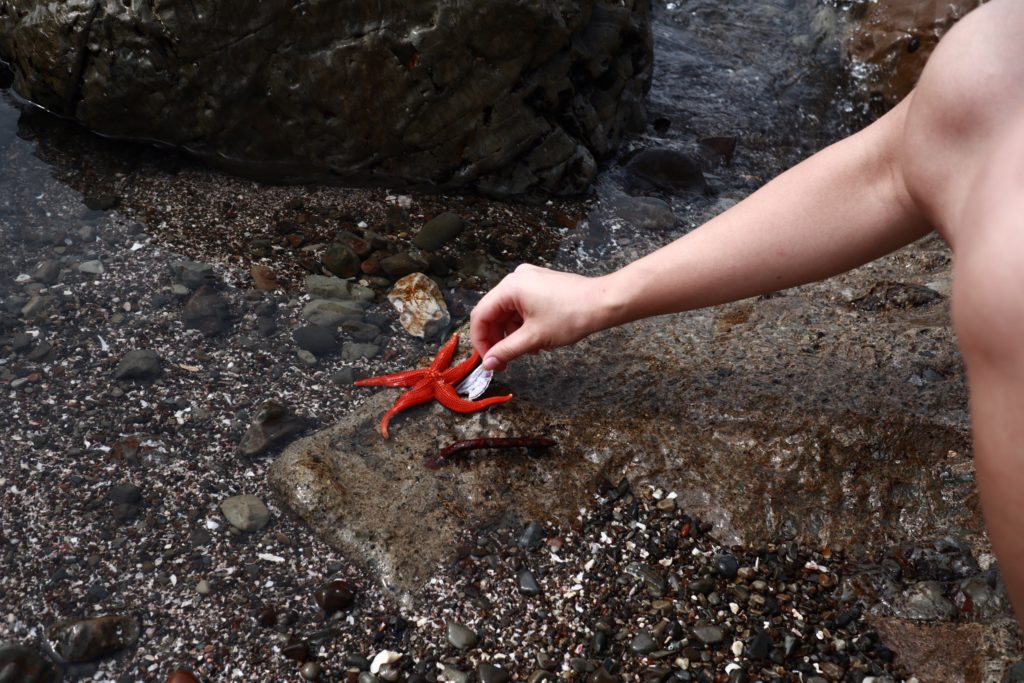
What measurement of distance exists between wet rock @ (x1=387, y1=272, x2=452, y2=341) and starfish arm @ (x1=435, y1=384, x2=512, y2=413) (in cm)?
49

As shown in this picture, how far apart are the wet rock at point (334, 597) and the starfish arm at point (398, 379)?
71cm

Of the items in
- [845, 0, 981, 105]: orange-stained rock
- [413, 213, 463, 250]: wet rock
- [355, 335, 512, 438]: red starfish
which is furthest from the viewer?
[845, 0, 981, 105]: orange-stained rock

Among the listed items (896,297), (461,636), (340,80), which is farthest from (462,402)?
(340,80)

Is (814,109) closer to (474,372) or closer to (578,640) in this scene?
(474,372)

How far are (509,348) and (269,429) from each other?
2.81ft

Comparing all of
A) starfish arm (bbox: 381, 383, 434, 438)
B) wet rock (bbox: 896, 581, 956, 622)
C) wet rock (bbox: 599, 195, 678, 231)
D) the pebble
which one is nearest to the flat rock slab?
starfish arm (bbox: 381, 383, 434, 438)

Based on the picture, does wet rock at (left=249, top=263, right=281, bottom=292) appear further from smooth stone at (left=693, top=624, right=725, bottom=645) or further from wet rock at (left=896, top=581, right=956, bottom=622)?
wet rock at (left=896, top=581, right=956, bottom=622)

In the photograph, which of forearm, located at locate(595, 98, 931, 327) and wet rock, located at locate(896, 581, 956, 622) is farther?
wet rock, located at locate(896, 581, 956, 622)

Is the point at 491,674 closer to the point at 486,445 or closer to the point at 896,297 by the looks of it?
the point at 486,445

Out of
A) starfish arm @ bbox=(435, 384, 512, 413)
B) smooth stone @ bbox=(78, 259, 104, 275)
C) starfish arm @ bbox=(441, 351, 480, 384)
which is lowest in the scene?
smooth stone @ bbox=(78, 259, 104, 275)

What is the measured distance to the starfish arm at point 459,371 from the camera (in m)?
2.64

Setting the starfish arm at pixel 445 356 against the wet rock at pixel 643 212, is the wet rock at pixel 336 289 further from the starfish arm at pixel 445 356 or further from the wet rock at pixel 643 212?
the wet rock at pixel 643 212

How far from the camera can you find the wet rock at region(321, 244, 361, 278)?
10.8 ft

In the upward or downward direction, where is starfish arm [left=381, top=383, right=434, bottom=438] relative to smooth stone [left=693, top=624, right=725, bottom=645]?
upward
